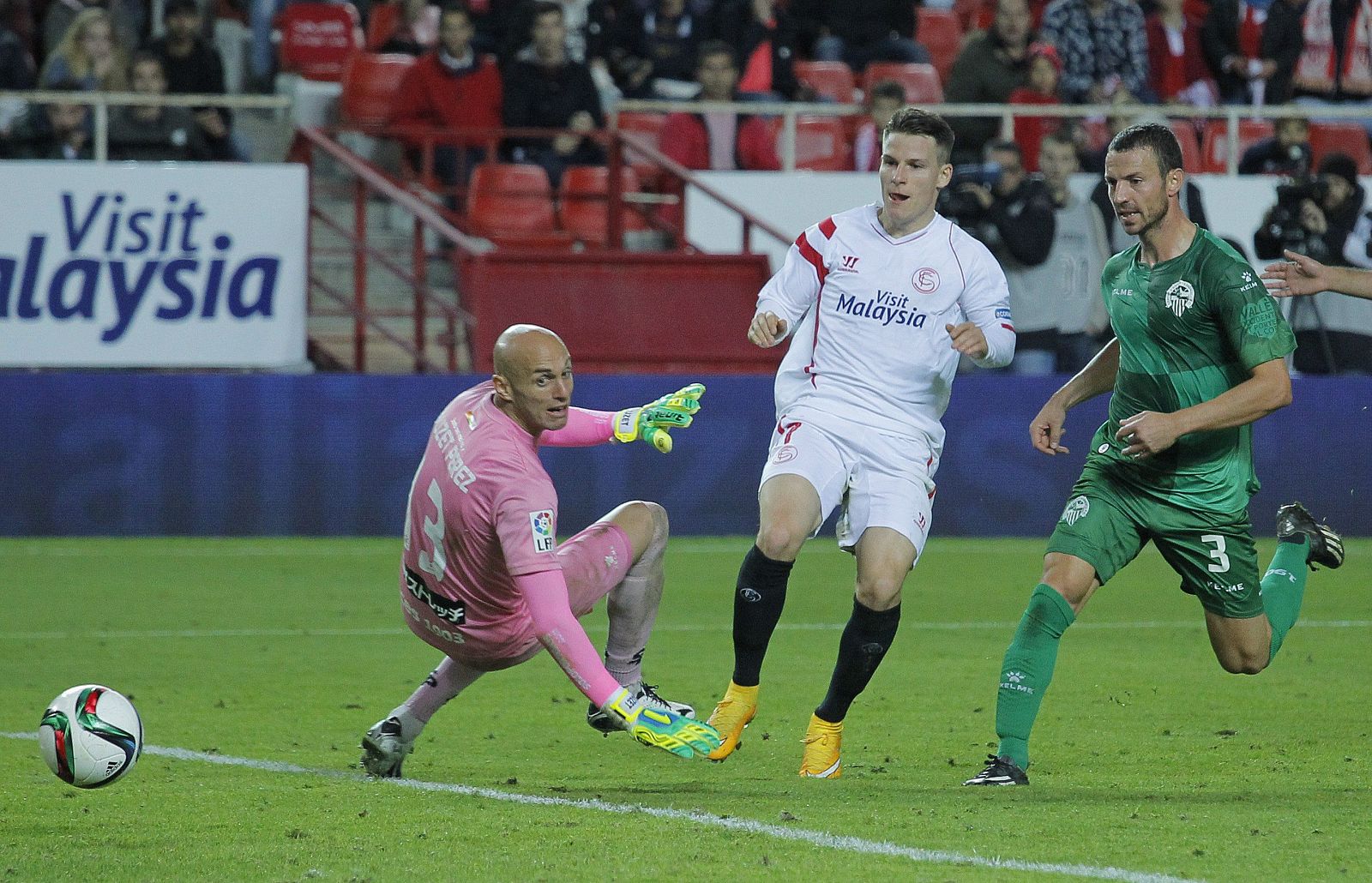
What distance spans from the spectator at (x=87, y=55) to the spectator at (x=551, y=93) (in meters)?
2.90

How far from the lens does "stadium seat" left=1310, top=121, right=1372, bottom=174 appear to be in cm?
1528

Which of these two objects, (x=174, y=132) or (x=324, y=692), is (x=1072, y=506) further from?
(x=174, y=132)

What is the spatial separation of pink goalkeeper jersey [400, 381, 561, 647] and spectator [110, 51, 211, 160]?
26.6ft

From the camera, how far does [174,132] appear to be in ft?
43.0

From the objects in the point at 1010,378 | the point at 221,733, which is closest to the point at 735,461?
the point at 1010,378

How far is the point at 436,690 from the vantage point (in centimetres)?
594

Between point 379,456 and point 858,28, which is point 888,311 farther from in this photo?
point 858,28

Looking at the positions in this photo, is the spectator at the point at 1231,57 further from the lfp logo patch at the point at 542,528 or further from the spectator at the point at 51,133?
the lfp logo patch at the point at 542,528

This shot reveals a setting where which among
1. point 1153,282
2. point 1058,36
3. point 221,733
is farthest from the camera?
point 1058,36

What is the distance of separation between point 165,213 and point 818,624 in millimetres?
5576

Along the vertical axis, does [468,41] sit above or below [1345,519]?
above

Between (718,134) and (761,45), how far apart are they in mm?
1665

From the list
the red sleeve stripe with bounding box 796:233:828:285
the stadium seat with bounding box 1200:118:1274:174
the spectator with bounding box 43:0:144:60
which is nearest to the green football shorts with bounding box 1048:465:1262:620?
the red sleeve stripe with bounding box 796:233:828:285

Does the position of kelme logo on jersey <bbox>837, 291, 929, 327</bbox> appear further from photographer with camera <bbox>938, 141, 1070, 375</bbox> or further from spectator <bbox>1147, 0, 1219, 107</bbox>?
spectator <bbox>1147, 0, 1219, 107</bbox>
